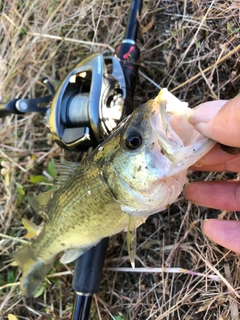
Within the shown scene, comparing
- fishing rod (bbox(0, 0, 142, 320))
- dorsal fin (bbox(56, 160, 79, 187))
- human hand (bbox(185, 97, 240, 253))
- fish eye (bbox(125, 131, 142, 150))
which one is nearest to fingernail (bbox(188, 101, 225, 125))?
human hand (bbox(185, 97, 240, 253))

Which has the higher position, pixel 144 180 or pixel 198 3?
pixel 198 3

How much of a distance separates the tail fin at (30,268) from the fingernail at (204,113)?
5.32 ft

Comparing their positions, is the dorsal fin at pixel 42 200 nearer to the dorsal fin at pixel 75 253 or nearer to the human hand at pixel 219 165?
the dorsal fin at pixel 75 253

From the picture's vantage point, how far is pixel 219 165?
7.41 feet

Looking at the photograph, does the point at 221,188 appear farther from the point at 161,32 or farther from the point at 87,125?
the point at 161,32

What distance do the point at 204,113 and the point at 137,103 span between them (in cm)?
148

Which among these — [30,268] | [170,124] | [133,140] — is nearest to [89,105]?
[133,140]

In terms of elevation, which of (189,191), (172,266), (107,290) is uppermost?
(189,191)

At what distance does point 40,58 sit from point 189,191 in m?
2.08

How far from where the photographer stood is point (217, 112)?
1604mm

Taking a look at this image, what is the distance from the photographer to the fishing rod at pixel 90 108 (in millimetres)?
2307

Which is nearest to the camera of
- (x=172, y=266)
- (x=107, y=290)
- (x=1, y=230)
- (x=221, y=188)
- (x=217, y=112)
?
(x=217, y=112)

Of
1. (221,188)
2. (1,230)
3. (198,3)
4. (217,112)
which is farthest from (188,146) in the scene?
(1,230)

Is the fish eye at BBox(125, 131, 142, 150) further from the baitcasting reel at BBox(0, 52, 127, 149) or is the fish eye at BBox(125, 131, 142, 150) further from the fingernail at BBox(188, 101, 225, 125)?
the baitcasting reel at BBox(0, 52, 127, 149)
